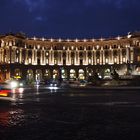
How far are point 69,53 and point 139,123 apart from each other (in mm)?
161633

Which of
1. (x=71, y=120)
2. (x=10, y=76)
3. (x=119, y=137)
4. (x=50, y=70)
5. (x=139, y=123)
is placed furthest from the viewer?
(x=50, y=70)

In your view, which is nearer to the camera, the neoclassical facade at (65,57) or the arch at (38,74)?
the neoclassical facade at (65,57)

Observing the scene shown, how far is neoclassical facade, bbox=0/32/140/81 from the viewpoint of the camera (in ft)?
516

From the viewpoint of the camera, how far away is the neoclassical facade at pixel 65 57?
157 meters

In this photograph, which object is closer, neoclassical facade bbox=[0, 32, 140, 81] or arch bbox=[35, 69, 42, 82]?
neoclassical facade bbox=[0, 32, 140, 81]

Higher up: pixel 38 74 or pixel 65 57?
pixel 65 57

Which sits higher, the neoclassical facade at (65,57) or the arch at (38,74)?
the neoclassical facade at (65,57)

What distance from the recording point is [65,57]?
179 m

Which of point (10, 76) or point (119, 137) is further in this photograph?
point (10, 76)

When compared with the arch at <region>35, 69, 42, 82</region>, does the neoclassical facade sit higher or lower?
higher

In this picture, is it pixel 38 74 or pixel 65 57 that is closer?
pixel 38 74

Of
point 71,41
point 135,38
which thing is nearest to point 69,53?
point 71,41

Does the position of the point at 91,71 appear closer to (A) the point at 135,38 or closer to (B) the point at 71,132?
(A) the point at 135,38

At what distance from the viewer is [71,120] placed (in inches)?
725
